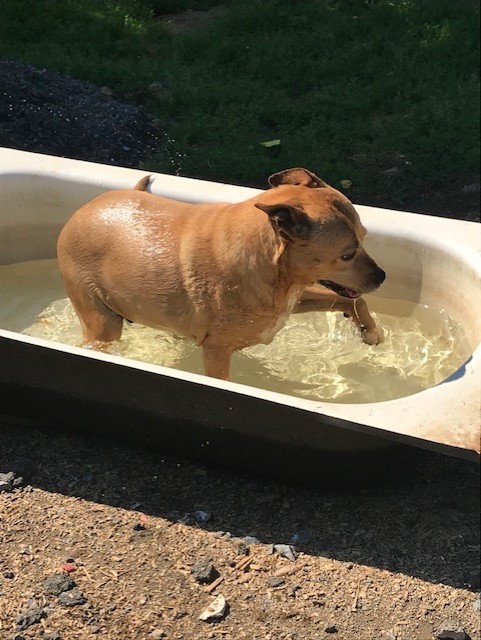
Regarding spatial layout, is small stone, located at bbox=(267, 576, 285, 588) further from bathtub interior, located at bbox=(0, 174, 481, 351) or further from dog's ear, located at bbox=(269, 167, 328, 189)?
dog's ear, located at bbox=(269, 167, 328, 189)

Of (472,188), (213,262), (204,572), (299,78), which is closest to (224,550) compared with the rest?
(204,572)

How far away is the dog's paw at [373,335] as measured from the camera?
530cm

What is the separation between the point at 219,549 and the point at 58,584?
803 mm

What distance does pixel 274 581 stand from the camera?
392 centimetres

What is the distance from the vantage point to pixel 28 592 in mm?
3861

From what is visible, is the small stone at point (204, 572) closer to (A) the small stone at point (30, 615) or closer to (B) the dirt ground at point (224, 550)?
(B) the dirt ground at point (224, 550)

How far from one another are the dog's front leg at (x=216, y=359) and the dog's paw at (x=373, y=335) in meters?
1.12

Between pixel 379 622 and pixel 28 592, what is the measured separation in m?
1.66

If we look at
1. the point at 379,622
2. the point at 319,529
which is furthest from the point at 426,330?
the point at 379,622

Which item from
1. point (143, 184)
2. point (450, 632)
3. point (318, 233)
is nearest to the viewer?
point (450, 632)

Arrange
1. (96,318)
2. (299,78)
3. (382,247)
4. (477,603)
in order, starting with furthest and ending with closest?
1. (299,78)
2. (382,247)
3. (96,318)
4. (477,603)

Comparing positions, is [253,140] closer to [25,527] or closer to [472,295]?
[472,295]

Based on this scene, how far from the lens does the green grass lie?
771cm

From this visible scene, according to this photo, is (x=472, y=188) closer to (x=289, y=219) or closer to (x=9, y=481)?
(x=289, y=219)
